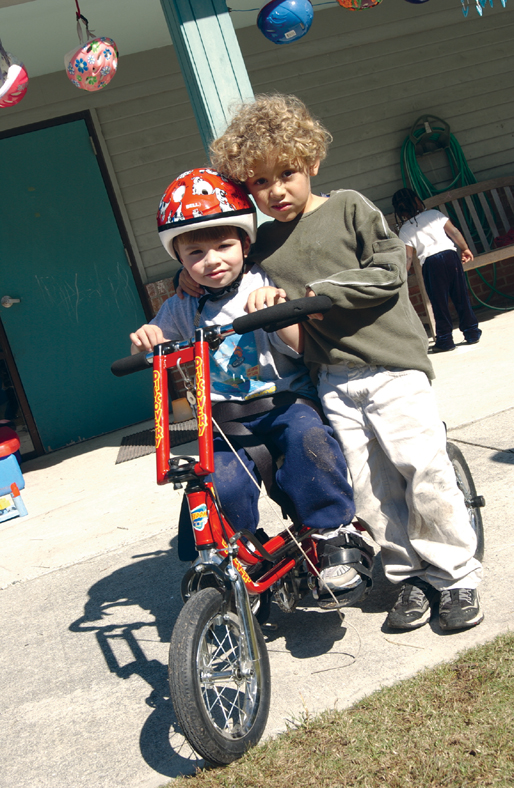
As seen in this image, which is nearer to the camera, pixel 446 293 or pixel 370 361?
pixel 370 361

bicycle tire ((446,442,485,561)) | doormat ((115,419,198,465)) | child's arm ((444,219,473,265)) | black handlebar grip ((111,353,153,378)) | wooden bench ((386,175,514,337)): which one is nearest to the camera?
black handlebar grip ((111,353,153,378))

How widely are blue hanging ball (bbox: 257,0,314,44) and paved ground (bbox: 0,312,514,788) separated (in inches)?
109

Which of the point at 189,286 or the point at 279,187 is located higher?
the point at 279,187

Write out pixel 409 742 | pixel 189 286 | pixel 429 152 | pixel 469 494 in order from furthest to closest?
pixel 429 152 → pixel 469 494 → pixel 189 286 → pixel 409 742

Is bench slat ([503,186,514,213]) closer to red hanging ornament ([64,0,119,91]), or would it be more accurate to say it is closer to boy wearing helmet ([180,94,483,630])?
red hanging ornament ([64,0,119,91])

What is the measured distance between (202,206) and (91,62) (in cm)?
307

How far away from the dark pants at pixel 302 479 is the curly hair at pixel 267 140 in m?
0.84

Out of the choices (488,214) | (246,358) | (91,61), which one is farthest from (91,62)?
(488,214)

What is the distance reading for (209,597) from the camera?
1974mm

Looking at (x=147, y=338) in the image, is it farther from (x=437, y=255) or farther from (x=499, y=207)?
(x=499, y=207)

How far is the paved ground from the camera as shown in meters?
2.23

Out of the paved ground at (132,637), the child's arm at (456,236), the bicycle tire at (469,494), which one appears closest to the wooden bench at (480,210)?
the child's arm at (456,236)

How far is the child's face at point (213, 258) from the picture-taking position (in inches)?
92.0

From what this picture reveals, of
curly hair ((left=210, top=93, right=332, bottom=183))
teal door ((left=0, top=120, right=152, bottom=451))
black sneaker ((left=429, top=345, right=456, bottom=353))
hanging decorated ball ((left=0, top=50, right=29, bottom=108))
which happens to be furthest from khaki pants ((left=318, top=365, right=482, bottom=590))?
teal door ((left=0, top=120, right=152, bottom=451))
